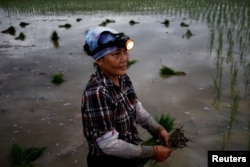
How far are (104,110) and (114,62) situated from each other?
1.16 feet

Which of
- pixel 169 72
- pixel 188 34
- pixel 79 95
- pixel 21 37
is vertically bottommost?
pixel 79 95

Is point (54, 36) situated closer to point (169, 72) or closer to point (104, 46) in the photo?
point (169, 72)

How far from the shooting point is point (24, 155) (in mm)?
3582

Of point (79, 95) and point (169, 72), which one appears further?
point (169, 72)

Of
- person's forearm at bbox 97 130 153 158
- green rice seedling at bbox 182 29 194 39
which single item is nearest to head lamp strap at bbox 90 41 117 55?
person's forearm at bbox 97 130 153 158

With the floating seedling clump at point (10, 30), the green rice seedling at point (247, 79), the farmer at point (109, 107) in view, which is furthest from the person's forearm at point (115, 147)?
the floating seedling clump at point (10, 30)

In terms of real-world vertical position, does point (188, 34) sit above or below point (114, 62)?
below

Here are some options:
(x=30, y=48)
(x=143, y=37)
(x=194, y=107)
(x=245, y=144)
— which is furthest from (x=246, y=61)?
(x=30, y=48)

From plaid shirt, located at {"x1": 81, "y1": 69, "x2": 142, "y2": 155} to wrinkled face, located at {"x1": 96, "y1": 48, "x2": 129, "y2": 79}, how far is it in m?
0.05

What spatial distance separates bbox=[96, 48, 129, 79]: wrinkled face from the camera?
6.27 feet

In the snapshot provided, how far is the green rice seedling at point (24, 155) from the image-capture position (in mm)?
3500

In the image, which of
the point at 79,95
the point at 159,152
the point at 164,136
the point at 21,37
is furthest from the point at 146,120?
the point at 21,37

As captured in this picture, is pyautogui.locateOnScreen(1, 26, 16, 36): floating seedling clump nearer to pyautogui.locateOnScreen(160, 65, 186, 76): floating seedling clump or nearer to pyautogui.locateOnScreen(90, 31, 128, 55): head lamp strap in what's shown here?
pyautogui.locateOnScreen(160, 65, 186, 76): floating seedling clump

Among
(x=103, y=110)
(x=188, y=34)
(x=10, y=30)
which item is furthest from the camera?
(x=10, y=30)
